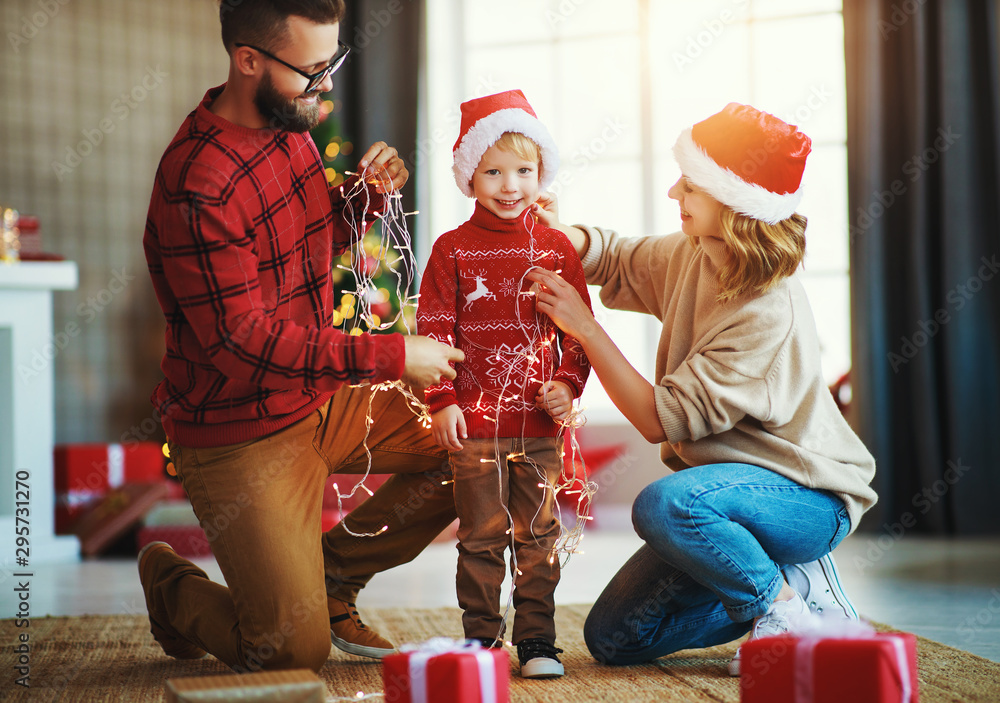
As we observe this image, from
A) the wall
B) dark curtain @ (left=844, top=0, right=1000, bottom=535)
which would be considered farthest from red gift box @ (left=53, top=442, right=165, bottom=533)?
dark curtain @ (left=844, top=0, right=1000, bottom=535)

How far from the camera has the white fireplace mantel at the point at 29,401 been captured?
371cm

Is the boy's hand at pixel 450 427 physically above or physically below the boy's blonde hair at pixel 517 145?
below

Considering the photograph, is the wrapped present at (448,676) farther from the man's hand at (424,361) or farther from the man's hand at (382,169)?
the man's hand at (382,169)

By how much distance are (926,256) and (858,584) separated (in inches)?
70.3

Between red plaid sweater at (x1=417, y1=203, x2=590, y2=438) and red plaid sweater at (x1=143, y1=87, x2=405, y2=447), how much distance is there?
0.21 meters

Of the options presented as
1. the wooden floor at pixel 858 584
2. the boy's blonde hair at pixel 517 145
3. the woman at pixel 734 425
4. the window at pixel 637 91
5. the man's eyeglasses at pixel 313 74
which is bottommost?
the wooden floor at pixel 858 584

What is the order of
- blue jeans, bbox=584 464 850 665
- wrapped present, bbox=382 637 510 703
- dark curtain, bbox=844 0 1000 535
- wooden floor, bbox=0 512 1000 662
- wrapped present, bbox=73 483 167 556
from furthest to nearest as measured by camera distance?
dark curtain, bbox=844 0 1000 535 < wrapped present, bbox=73 483 167 556 < wooden floor, bbox=0 512 1000 662 < blue jeans, bbox=584 464 850 665 < wrapped present, bbox=382 637 510 703

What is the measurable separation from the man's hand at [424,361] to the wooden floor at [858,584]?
1.16 meters

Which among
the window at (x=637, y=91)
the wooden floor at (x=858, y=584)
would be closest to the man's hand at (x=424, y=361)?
the wooden floor at (x=858, y=584)

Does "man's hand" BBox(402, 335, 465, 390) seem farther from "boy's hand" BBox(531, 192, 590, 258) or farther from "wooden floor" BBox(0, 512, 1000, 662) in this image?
"wooden floor" BBox(0, 512, 1000, 662)

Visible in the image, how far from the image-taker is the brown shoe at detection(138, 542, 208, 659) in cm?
186

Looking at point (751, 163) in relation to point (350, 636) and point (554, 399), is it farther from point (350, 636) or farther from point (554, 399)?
point (350, 636)

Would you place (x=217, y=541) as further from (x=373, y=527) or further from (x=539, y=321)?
(x=539, y=321)

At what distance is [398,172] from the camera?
6.15 feet
